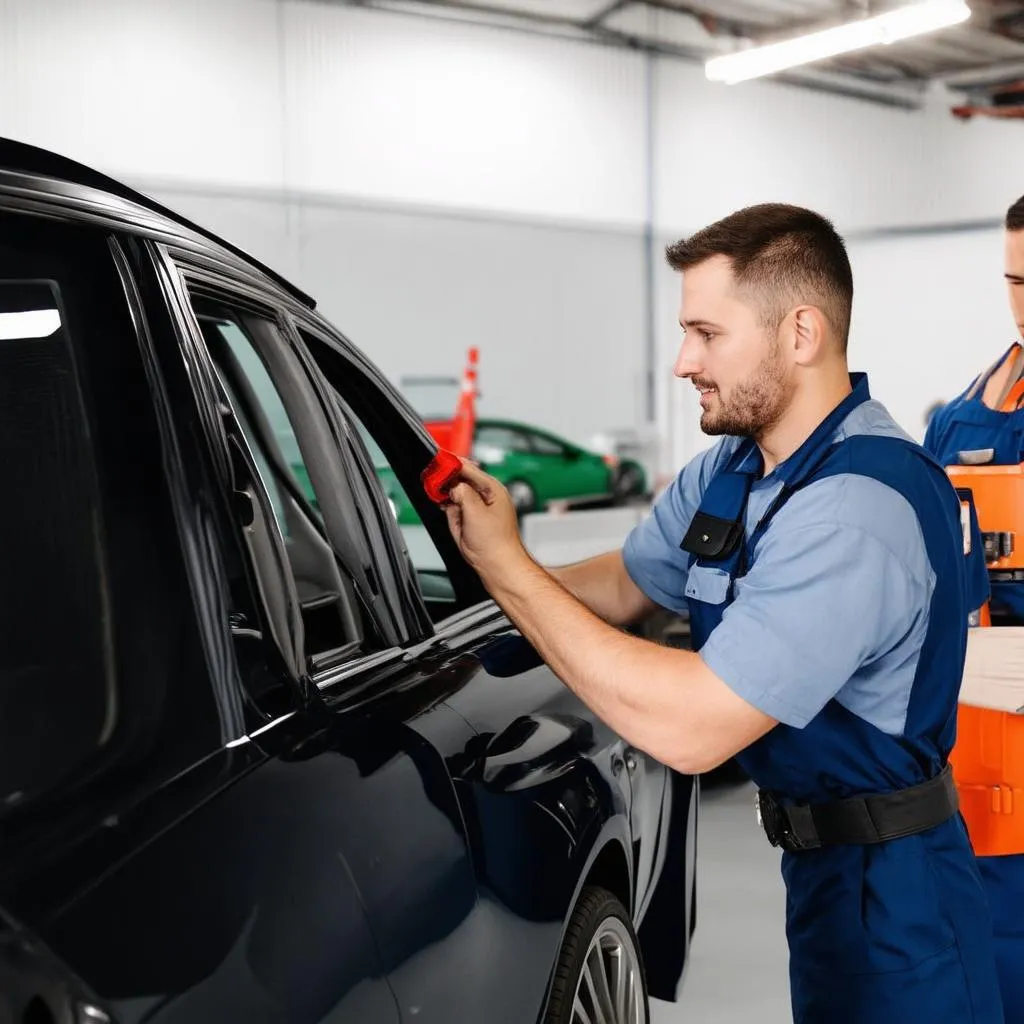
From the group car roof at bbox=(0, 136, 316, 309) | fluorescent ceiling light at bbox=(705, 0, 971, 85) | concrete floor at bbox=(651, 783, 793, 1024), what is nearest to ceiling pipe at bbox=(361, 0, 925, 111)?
fluorescent ceiling light at bbox=(705, 0, 971, 85)

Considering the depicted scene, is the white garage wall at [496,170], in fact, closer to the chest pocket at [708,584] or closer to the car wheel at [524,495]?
the car wheel at [524,495]

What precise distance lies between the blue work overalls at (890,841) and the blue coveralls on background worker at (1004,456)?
0.78m

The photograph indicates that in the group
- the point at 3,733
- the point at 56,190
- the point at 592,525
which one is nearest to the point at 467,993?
the point at 3,733

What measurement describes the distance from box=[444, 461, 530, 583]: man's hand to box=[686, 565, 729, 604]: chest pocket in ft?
0.83

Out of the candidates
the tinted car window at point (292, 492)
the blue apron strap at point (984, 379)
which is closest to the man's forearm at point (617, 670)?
the tinted car window at point (292, 492)

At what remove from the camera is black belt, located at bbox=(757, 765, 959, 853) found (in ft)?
5.63

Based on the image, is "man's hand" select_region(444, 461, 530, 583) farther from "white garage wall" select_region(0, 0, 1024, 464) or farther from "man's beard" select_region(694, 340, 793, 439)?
"white garage wall" select_region(0, 0, 1024, 464)

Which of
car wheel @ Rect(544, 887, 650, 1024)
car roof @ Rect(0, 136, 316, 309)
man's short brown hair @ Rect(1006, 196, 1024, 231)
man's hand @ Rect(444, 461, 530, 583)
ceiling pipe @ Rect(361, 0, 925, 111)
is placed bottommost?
car wheel @ Rect(544, 887, 650, 1024)

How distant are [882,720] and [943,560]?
0.72ft

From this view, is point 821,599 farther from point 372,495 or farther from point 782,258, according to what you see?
point 372,495

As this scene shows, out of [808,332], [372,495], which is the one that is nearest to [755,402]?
[808,332]

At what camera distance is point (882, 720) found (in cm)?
169

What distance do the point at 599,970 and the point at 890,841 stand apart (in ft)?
1.53

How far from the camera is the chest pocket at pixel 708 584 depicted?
1.77 meters
